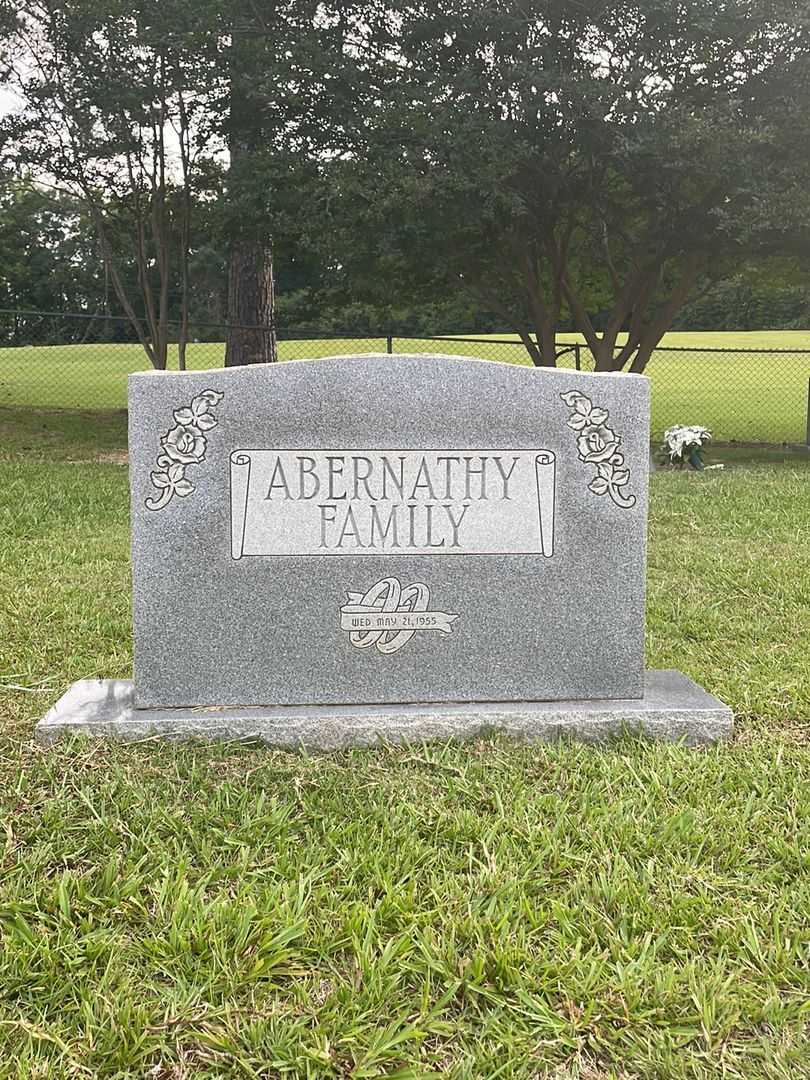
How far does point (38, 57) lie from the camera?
12180mm

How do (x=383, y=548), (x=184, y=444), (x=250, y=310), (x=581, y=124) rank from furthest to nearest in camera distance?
(x=250, y=310) → (x=581, y=124) → (x=383, y=548) → (x=184, y=444)

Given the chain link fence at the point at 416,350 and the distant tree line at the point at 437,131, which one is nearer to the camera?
the distant tree line at the point at 437,131

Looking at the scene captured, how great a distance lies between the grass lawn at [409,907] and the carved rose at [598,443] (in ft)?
2.95

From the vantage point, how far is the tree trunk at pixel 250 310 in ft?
46.3

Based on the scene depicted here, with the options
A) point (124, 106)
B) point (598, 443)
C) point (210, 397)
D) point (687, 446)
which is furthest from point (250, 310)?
point (598, 443)

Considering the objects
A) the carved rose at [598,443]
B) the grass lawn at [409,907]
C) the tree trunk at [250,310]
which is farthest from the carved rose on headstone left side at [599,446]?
the tree trunk at [250,310]

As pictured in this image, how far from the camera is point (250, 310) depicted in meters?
14.4

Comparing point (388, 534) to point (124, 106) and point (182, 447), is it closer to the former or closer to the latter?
point (182, 447)

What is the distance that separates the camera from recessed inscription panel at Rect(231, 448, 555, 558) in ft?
10.2

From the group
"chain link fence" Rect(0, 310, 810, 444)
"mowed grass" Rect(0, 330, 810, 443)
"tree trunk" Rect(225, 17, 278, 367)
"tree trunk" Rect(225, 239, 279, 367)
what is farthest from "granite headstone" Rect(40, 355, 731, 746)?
"tree trunk" Rect(225, 239, 279, 367)

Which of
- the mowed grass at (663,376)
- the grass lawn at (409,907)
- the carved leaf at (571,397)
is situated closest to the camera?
the grass lawn at (409,907)

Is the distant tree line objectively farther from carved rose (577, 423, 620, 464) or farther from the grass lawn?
the grass lawn

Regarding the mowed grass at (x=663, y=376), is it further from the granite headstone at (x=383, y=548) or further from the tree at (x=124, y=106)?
the granite headstone at (x=383, y=548)

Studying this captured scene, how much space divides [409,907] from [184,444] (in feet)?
5.09
